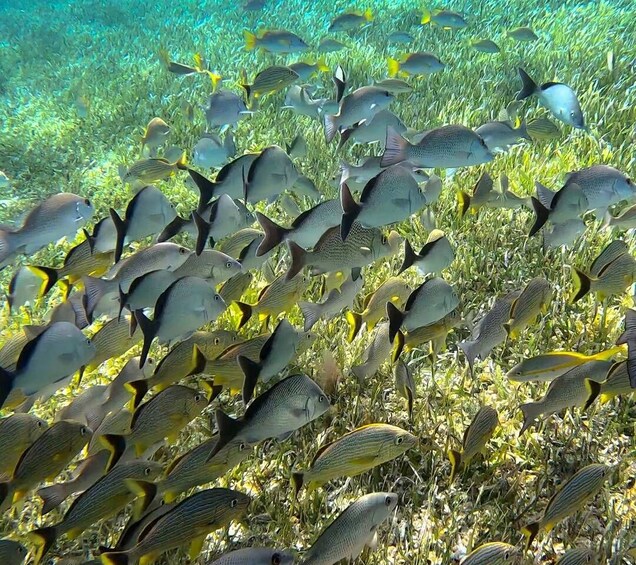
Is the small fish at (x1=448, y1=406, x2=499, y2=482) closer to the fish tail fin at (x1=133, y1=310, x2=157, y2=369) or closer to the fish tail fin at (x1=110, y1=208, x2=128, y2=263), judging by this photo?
the fish tail fin at (x1=133, y1=310, x2=157, y2=369)

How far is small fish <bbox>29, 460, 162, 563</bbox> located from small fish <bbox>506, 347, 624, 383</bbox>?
6.64 feet

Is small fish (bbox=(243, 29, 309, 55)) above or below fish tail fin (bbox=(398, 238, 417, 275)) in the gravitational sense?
above

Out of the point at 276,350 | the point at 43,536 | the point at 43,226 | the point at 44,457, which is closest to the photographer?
the point at 43,536

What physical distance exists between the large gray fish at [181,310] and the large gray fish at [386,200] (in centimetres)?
85

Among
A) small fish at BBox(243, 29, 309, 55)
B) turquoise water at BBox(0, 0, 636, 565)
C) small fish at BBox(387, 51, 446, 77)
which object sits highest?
small fish at BBox(243, 29, 309, 55)

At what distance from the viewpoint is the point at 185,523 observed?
2119 mm

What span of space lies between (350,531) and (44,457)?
1.45 m

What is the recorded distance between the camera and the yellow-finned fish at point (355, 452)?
239cm

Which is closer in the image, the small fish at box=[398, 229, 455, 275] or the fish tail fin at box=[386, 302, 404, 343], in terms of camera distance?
the fish tail fin at box=[386, 302, 404, 343]

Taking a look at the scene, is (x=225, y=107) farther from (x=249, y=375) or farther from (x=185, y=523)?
(x=185, y=523)

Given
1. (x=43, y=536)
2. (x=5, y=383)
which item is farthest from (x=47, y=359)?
(x=43, y=536)

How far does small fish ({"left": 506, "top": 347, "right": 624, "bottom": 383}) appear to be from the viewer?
2.70 meters

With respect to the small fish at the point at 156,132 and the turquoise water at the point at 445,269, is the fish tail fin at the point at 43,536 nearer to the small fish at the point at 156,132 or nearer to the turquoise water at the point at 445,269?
the turquoise water at the point at 445,269

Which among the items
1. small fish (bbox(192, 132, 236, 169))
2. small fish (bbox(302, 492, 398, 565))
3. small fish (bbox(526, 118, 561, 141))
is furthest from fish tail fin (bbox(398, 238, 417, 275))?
small fish (bbox(192, 132, 236, 169))
